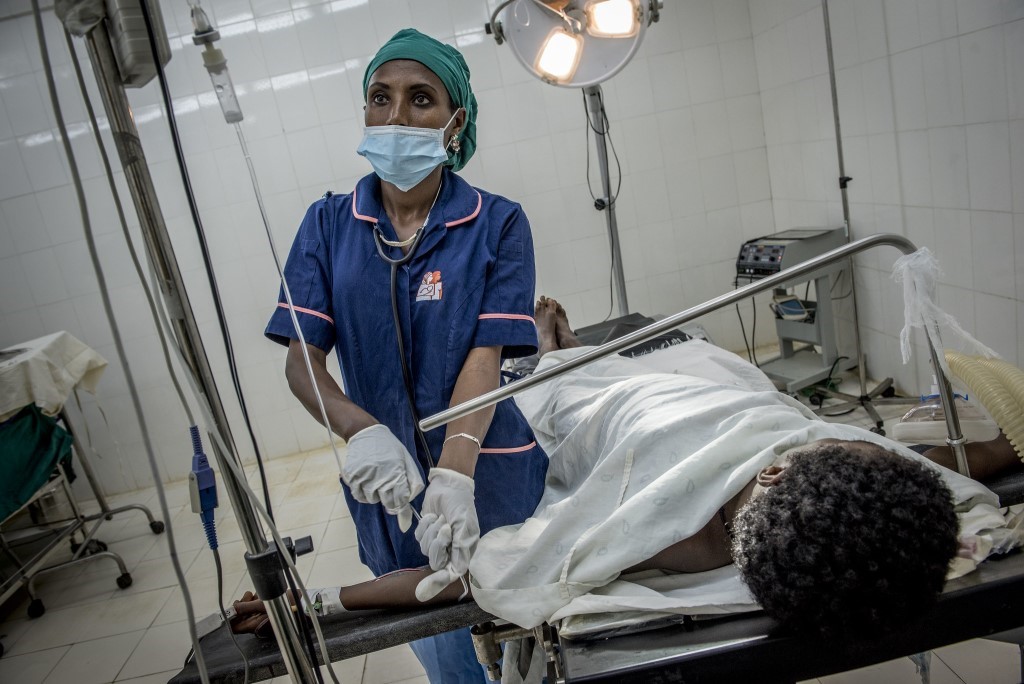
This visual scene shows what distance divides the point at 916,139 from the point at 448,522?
2405mm

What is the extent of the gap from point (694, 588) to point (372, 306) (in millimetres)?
705

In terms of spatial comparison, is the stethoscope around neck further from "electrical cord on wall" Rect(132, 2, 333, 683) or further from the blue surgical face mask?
"electrical cord on wall" Rect(132, 2, 333, 683)

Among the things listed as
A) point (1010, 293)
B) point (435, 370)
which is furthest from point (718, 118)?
point (435, 370)

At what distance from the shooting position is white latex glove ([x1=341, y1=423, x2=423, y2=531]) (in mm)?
1044

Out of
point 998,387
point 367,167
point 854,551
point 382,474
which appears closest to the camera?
point 854,551

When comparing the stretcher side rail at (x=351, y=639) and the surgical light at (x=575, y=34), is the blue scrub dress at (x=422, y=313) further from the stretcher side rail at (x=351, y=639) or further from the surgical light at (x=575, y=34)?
the surgical light at (x=575, y=34)

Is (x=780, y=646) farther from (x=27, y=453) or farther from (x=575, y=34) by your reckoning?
(x=27, y=453)

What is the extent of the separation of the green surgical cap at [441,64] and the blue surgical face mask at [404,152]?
0.09 metres

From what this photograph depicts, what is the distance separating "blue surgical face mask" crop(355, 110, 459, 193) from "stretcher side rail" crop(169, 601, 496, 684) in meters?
0.76

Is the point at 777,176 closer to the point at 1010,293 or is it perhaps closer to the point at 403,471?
the point at 1010,293

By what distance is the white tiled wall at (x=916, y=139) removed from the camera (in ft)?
7.23

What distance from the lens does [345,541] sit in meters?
2.93

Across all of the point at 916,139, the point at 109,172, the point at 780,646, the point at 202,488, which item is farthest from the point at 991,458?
the point at 916,139

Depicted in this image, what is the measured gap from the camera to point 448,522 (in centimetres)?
109
